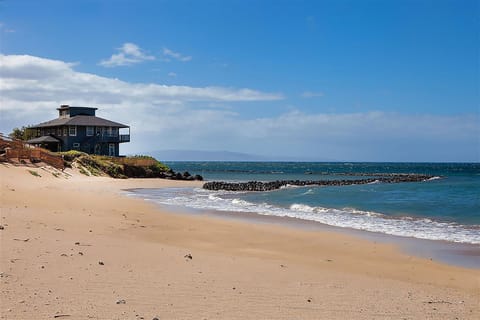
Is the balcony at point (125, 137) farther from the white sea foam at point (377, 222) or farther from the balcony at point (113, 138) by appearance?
the white sea foam at point (377, 222)

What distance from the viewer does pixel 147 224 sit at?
588 inches

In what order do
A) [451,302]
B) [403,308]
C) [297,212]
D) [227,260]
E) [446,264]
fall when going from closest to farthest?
1. [403,308]
2. [451,302]
3. [227,260]
4. [446,264]
5. [297,212]

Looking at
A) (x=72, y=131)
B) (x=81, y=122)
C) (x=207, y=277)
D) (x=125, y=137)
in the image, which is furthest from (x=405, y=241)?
(x=125, y=137)

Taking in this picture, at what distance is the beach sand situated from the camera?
5711 mm

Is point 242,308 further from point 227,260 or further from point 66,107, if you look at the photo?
point 66,107

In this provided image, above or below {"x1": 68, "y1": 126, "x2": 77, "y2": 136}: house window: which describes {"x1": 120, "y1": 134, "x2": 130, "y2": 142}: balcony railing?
below

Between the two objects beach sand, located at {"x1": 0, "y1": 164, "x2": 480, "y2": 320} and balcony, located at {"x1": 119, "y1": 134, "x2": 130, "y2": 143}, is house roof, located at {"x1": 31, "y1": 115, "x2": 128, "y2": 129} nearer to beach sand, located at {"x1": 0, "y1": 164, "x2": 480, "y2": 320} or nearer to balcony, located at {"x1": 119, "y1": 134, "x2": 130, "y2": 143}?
balcony, located at {"x1": 119, "y1": 134, "x2": 130, "y2": 143}

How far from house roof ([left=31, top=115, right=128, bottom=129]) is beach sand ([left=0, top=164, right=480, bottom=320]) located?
153 ft

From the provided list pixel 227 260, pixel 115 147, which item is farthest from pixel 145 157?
pixel 227 260

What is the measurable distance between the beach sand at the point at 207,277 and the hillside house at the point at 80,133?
4706 cm

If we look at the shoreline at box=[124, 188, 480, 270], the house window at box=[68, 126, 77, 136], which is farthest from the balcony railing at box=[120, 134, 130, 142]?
the shoreline at box=[124, 188, 480, 270]

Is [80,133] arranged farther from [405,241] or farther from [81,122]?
[405,241]

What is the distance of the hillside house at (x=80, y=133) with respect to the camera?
57656mm

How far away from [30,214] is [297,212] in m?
12.3
